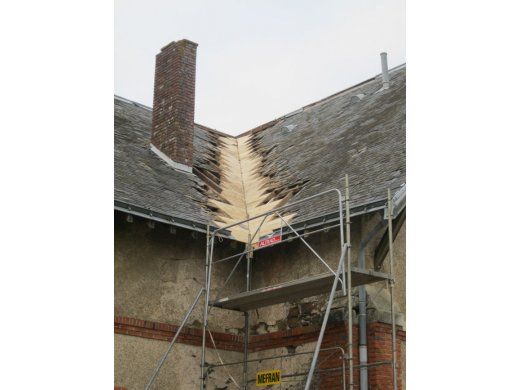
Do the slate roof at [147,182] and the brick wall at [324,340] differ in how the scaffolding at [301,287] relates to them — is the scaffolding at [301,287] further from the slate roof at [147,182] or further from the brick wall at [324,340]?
the slate roof at [147,182]

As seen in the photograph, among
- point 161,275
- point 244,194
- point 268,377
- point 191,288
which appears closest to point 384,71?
point 244,194

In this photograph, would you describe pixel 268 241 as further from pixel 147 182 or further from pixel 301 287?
pixel 147 182

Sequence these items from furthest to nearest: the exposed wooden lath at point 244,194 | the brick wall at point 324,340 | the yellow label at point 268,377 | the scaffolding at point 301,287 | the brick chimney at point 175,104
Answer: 1. the brick chimney at point 175,104
2. the exposed wooden lath at point 244,194
3. the yellow label at point 268,377
4. the brick wall at point 324,340
5. the scaffolding at point 301,287

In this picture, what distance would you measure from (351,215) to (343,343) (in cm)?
170

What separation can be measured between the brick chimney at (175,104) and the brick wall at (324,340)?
369 centimetres

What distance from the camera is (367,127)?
1355 cm

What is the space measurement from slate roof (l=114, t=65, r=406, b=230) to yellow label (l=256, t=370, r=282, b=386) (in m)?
2.17

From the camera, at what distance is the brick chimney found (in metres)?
13.9

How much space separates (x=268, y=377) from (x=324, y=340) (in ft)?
3.34

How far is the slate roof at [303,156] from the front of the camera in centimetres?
1080

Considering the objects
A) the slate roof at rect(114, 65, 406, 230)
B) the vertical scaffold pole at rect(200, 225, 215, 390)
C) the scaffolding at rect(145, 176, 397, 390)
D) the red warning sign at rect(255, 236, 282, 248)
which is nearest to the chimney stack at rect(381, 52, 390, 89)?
the slate roof at rect(114, 65, 406, 230)

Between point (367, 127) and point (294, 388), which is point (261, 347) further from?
point (367, 127)

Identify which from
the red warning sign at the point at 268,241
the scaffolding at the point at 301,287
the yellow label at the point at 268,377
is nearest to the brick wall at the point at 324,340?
the scaffolding at the point at 301,287

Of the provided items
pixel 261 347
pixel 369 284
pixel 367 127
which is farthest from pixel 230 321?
pixel 367 127
